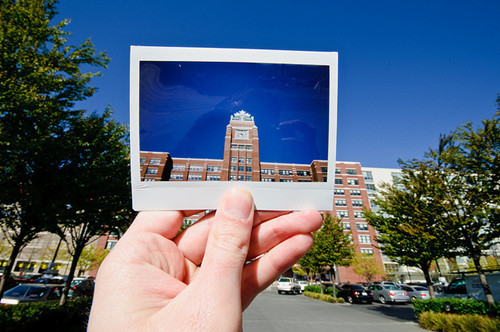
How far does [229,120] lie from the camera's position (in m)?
1.88

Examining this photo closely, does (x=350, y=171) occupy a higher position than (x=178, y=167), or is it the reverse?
(x=350, y=171)

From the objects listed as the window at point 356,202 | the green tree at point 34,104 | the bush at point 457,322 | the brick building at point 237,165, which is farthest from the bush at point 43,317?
the window at point 356,202

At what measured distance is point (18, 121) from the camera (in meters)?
5.83

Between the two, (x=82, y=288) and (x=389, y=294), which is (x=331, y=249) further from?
(x=82, y=288)

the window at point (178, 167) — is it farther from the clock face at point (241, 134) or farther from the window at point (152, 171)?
the clock face at point (241, 134)

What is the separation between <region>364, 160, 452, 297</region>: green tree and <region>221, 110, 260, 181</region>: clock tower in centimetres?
1177

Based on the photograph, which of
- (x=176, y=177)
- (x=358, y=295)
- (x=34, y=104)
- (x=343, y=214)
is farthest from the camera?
(x=343, y=214)

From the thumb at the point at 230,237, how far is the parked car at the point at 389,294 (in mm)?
25642

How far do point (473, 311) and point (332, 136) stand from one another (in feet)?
45.6

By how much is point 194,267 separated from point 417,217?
13.1 m

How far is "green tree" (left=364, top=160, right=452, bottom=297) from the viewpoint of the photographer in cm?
1056

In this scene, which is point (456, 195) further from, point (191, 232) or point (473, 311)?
point (191, 232)

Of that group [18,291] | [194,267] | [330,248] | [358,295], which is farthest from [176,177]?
[358,295]

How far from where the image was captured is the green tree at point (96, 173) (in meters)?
7.25
